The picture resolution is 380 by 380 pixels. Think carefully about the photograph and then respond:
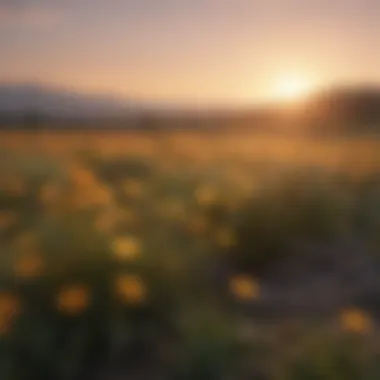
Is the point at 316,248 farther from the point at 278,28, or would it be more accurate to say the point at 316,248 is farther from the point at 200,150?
the point at 278,28

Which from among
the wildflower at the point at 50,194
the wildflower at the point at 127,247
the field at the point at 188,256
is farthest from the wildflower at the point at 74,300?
the wildflower at the point at 50,194

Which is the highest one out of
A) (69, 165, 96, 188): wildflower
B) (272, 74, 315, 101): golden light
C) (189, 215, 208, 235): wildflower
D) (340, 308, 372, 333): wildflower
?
(272, 74, 315, 101): golden light

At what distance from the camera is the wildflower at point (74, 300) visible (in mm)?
1969

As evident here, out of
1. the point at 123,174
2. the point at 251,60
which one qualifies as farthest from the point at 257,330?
the point at 251,60

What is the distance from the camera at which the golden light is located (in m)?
2.10

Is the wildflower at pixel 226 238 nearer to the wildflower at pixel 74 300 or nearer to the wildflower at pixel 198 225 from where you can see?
the wildflower at pixel 198 225

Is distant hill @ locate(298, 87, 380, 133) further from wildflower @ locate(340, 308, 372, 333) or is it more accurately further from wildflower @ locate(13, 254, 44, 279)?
wildflower @ locate(13, 254, 44, 279)

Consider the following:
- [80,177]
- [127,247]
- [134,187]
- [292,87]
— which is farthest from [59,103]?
[292,87]

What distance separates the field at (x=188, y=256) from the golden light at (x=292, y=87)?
0.41 feet

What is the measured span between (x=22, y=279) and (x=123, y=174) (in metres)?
0.41

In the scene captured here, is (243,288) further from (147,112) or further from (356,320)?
(147,112)

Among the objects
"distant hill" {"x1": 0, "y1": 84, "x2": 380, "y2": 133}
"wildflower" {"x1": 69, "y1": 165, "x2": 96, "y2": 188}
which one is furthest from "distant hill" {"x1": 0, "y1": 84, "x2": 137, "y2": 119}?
"wildflower" {"x1": 69, "y1": 165, "x2": 96, "y2": 188}

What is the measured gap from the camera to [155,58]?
6.83 ft

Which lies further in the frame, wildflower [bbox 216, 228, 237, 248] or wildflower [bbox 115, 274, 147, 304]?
wildflower [bbox 216, 228, 237, 248]
